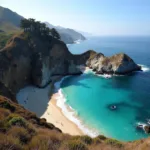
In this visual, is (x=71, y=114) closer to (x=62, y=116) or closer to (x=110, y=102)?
(x=62, y=116)

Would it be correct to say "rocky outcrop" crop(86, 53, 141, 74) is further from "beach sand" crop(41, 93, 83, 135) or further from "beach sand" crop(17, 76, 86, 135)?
"beach sand" crop(41, 93, 83, 135)

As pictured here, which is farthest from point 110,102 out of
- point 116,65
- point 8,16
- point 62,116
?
point 8,16

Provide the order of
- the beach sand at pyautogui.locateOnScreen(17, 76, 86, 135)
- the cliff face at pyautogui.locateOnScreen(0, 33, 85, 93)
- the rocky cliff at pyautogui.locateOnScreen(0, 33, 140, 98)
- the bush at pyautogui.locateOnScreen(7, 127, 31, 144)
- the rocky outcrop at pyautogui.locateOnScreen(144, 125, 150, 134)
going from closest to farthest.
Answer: the bush at pyautogui.locateOnScreen(7, 127, 31, 144) < the rocky outcrop at pyautogui.locateOnScreen(144, 125, 150, 134) < the beach sand at pyautogui.locateOnScreen(17, 76, 86, 135) < the cliff face at pyautogui.locateOnScreen(0, 33, 85, 93) < the rocky cliff at pyautogui.locateOnScreen(0, 33, 140, 98)

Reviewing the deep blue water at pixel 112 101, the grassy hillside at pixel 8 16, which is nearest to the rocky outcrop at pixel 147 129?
the deep blue water at pixel 112 101

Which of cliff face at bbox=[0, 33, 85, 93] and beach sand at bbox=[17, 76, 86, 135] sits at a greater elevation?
cliff face at bbox=[0, 33, 85, 93]

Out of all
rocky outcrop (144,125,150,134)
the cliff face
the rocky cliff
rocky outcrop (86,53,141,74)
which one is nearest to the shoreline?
the rocky cliff

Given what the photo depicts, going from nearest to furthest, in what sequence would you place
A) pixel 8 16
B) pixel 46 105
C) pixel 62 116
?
pixel 62 116, pixel 46 105, pixel 8 16

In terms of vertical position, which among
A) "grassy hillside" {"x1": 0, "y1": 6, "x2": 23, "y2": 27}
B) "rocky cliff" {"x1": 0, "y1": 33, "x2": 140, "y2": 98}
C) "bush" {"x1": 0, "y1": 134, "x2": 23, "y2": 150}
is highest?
"grassy hillside" {"x1": 0, "y1": 6, "x2": 23, "y2": 27}

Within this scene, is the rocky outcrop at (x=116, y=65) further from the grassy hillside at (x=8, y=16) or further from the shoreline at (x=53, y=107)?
the grassy hillside at (x=8, y=16)
